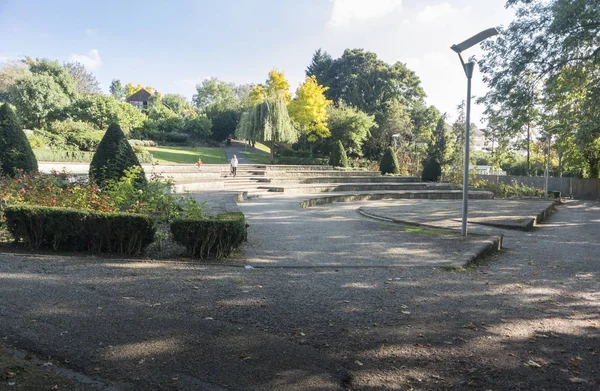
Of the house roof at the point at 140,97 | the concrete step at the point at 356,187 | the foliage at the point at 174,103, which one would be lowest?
the concrete step at the point at 356,187

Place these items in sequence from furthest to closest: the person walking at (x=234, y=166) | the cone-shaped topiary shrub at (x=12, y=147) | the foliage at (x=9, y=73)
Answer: the foliage at (x=9, y=73) → the person walking at (x=234, y=166) → the cone-shaped topiary shrub at (x=12, y=147)

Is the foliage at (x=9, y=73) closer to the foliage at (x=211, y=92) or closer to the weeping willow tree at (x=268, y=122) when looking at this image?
the weeping willow tree at (x=268, y=122)

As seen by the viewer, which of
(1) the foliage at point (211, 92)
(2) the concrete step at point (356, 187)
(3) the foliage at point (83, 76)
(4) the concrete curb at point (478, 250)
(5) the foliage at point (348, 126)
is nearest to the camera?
(4) the concrete curb at point (478, 250)

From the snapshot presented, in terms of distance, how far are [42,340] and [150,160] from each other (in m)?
24.3

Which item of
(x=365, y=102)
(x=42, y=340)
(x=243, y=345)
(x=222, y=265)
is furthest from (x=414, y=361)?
(x=365, y=102)

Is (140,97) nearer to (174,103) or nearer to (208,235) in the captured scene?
(174,103)

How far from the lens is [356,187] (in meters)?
23.7

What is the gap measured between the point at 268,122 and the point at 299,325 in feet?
95.2

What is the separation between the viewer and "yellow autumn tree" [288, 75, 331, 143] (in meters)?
35.3

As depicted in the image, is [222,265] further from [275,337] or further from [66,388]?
[66,388]

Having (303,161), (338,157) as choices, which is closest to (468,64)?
(338,157)

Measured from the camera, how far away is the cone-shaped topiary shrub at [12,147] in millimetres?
11219

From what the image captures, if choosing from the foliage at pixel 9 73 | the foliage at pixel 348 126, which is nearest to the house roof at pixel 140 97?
the foliage at pixel 9 73

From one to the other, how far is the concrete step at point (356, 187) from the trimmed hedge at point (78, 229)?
46.2ft
